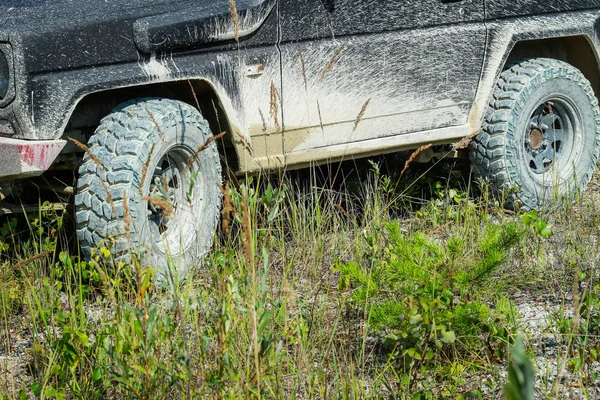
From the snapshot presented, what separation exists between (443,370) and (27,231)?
255 centimetres

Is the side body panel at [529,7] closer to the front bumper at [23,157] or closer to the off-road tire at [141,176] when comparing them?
the off-road tire at [141,176]

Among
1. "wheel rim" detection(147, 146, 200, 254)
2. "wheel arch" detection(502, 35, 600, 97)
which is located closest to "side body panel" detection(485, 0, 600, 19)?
"wheel arch" detection(502, 35, 600, 97)

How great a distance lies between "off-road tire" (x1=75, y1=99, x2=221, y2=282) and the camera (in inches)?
150

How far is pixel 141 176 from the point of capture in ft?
12.7

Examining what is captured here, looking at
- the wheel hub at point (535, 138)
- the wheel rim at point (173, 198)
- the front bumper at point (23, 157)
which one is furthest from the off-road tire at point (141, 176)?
the wheel hub at point (535, 138)

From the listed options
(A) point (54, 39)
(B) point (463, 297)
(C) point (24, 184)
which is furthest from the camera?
(C) point (24, 184)

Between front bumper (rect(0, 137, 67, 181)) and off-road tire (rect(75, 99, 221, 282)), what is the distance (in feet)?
0.73

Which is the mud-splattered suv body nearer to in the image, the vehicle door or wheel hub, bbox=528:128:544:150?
the vehicle door

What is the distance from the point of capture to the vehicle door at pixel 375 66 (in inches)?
170

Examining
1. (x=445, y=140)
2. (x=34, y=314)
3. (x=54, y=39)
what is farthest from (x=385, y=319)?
(x=445, y=140)

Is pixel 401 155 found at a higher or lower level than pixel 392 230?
lower

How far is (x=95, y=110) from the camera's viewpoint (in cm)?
417

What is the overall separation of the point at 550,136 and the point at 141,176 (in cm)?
270

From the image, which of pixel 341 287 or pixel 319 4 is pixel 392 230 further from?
pixel 319 4
